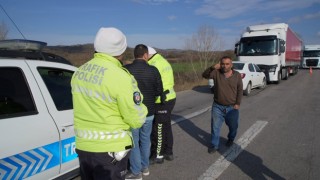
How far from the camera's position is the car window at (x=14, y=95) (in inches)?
114

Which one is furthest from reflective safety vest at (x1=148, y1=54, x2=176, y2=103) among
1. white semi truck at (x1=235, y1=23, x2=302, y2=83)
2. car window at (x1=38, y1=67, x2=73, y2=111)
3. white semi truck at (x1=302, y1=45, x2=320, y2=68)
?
white semi truck at (x1=302, y1=45, x2=320, y2=68)

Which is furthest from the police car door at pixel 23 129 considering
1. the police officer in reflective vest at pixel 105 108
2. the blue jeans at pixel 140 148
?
the blue jeans at pixel 140 148

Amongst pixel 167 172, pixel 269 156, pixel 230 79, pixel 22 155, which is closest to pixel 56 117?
pixel 22 155

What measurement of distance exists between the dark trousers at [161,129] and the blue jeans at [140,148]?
54 centimetres

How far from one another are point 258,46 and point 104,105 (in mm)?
17061

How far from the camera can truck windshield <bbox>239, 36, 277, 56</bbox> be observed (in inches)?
695

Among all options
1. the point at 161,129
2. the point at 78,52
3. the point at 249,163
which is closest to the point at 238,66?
the point at 78,52

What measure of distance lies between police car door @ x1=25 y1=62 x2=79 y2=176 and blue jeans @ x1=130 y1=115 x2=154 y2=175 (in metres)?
0.83

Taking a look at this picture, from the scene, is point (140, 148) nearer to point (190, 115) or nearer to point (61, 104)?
point (61, 104)

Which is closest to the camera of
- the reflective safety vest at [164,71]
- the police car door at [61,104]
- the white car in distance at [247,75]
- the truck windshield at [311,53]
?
the police car door at [61,104]

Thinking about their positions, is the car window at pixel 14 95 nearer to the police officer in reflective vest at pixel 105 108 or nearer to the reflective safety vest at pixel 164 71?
the police officer in reflective vest at pixel 105 108

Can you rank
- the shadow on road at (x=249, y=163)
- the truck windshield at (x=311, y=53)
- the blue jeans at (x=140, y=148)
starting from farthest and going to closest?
the truck windshield at (x=311, y=53) < the shadow on road at (x=249, y=163) < the blue jeans at (x=140, y=148)

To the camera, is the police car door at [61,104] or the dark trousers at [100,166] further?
the police car door at [61,104]

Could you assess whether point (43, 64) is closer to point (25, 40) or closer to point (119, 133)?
point (25, 40)
